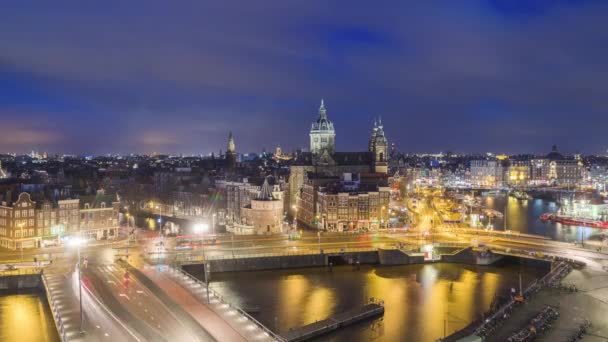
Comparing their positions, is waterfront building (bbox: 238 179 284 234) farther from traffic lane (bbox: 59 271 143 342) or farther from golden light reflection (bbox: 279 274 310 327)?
traffic lane (bbox: 59 271 143 342)

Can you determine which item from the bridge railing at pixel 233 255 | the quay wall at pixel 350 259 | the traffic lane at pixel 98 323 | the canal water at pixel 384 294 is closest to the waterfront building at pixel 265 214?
the bridge railing at pixel 233 255

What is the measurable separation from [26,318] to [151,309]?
39.7 feet

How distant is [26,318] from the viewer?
4325cm

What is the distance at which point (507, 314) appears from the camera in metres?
40.9

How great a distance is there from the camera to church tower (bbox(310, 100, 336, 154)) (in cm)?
11394

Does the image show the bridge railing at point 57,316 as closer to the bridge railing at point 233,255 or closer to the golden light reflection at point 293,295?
the bridge railing at point 233,255

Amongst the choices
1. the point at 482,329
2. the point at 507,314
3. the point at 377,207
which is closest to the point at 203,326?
the point at 482,329

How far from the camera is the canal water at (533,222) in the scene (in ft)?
288

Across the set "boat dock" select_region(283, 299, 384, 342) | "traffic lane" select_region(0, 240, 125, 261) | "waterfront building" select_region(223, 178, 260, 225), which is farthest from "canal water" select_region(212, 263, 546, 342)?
"waterfront building" select_region(223, 178, 260, 225)

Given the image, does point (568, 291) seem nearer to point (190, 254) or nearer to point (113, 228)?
point (190, 254)

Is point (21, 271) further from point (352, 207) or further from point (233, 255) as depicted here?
point (352, 207)

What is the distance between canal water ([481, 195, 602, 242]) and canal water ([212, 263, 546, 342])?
97.1 feet

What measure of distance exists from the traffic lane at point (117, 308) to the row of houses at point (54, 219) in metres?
19.2

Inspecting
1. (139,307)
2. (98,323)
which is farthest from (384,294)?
(98,323)
